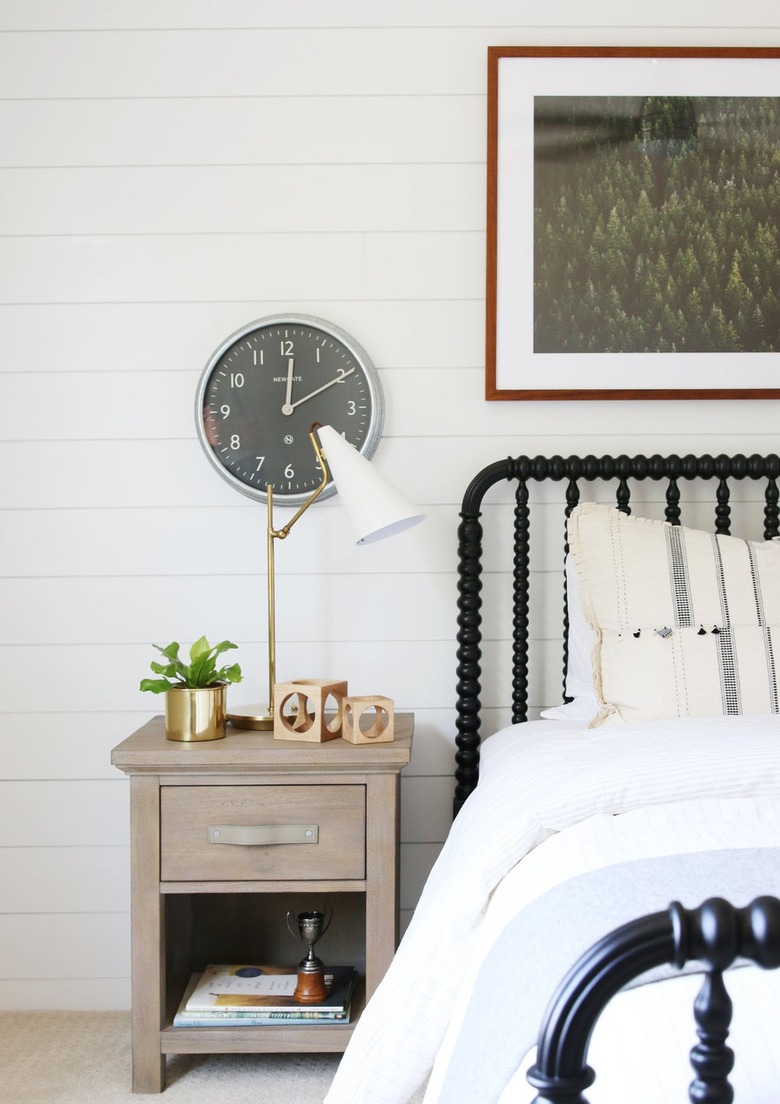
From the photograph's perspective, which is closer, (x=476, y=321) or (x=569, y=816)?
(x=569, y=816)

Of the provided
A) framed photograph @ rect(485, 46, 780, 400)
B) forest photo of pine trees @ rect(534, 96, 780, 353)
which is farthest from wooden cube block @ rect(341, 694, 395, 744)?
forest photo of pine trees @ rect(534, 96, 780, 353)

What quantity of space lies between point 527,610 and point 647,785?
0.84 metres

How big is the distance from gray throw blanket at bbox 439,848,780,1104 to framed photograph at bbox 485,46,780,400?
1355 mm

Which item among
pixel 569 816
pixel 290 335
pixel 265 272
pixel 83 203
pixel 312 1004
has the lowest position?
pixel 312 1004

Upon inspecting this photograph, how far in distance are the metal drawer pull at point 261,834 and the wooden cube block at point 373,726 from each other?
0.57 feet

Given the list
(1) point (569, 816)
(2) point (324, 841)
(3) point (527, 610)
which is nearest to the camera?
(1) point (569, 816)

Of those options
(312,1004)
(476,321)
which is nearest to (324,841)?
(312,1004)

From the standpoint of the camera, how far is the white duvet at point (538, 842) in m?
1.15

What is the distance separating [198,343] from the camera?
2191 millimetres

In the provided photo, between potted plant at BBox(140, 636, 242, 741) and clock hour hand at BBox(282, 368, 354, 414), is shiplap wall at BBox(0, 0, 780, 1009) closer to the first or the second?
clock hour hand at BBox(282, 368, 354, 414)

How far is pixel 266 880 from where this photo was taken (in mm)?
1784

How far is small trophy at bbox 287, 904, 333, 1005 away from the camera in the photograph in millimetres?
1856

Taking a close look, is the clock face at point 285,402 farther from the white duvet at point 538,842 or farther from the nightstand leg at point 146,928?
the white duvet at point 538,842

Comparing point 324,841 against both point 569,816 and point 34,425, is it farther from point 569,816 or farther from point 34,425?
point 34,425
